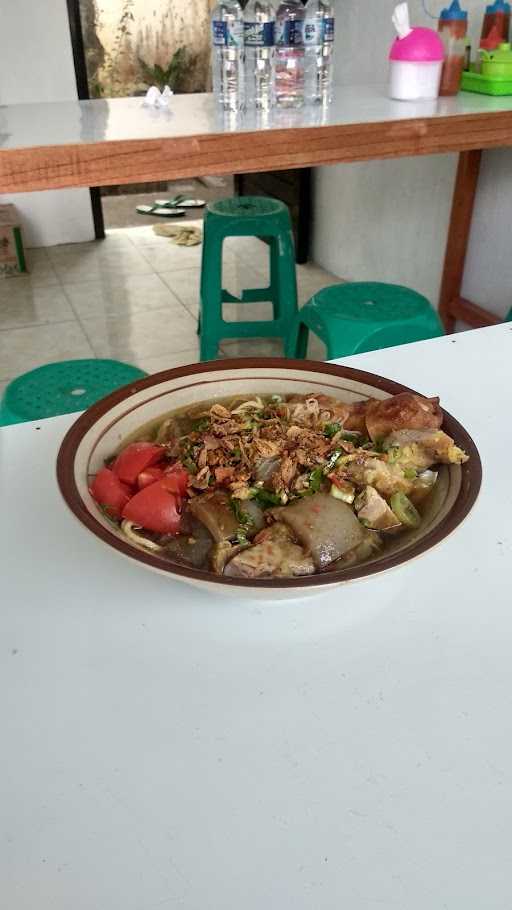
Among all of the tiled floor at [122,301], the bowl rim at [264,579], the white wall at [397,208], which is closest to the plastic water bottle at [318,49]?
the white wall at [397,208]

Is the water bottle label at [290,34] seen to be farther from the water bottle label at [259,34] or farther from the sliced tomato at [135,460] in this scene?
the sliced tomato at [135,460]

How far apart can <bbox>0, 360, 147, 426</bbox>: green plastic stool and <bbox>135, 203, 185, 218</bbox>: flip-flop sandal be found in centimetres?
331

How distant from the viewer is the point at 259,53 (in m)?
1.90

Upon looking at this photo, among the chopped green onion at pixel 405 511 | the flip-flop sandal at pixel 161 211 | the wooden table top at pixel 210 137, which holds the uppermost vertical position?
the wooden table top at pixel 210 137

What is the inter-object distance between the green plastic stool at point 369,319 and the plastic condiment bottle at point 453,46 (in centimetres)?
59

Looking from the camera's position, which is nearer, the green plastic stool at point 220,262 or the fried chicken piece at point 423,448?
the fried chicken piece at point 423,448

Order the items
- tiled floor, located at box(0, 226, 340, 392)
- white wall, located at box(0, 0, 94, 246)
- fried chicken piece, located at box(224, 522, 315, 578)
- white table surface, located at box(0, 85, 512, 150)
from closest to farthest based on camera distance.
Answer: fried chicken piece, located at box(224, 522, 315, 578) → white table surface, located at box(0, 85, 512, 150) → tiled floor, located at box(0, 226, 340, 392) → white wall, located at box(0, 0, 94, 246)

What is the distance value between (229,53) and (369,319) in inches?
28.4

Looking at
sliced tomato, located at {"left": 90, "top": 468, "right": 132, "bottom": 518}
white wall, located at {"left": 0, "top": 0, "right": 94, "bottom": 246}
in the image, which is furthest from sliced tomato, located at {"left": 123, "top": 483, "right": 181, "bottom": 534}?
white wall, located at {"left": 0, "top": 0, "right": 94, "bottom": 246}

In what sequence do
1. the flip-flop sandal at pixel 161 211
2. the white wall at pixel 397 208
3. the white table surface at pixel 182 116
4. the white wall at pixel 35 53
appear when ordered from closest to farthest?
the white table surface at pixel 182 116 → the white wall at pixel 397 208 → the white wall at pixel 35 53 → the flip-flop sandal at pixel 161 211

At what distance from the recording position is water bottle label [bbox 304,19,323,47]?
189 cm

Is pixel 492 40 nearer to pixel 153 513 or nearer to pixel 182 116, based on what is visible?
pixel 182 116

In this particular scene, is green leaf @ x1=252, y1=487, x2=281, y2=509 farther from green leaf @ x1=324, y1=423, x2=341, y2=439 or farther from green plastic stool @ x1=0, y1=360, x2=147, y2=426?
green plastic stool @ x1=0, y1=360, x2=147, y2=426

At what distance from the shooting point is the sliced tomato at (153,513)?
70 cm
